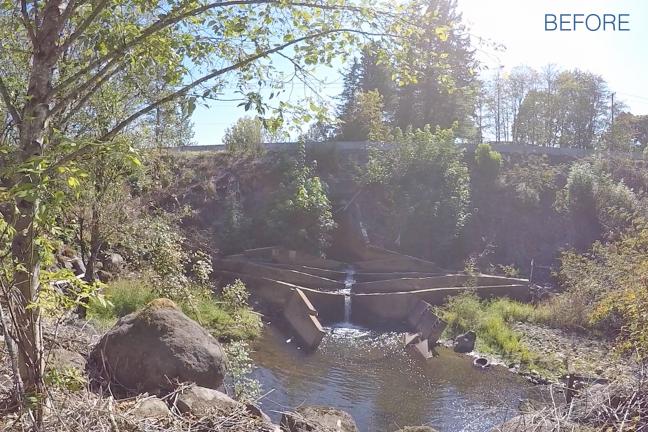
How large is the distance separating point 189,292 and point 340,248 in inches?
473

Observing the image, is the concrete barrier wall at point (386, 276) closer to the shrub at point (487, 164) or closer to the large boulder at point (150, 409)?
the shrub at point (487, 164)


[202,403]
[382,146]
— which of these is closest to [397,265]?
[382,146]

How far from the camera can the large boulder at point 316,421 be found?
522cm

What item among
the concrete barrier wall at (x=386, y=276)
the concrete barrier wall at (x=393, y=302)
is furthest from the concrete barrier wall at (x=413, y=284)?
the concrete barrier wall at (x=386, y=276)

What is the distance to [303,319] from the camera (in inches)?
578

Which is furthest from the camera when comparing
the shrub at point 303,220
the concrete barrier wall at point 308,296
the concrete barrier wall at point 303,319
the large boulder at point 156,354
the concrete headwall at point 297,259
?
the shrub at point 303,220

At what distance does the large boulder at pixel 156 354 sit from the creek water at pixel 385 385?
228 cm

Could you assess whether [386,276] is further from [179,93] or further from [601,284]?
[179,93]

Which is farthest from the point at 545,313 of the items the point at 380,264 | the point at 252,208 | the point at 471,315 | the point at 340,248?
the point at 252,208

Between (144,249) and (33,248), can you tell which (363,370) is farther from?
(33,248)

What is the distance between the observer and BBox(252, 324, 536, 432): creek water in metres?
9.44

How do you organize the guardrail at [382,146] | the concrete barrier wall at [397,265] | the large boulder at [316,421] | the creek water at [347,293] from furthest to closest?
1. the guardrail at [382,146]
2. the concrete barrier wall at [397,265]
3. the creek water at [347,293]
4. the large boulder at [316,421]

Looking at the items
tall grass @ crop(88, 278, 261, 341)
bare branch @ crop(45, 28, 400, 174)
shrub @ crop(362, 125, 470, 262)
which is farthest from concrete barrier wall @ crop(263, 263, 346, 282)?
bare branch @ crop(45, 28, 400, 174)

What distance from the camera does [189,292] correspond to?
1016 cm
